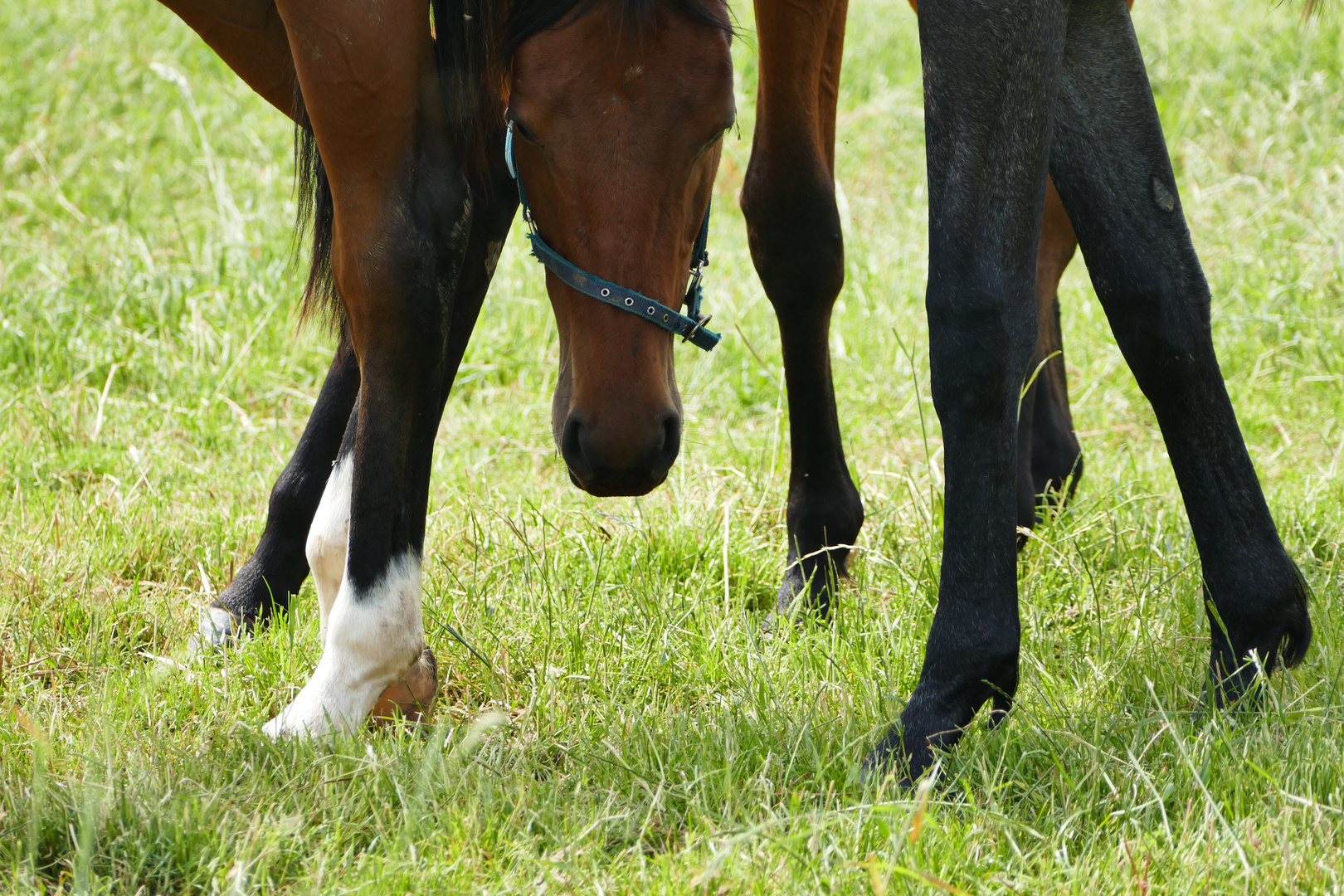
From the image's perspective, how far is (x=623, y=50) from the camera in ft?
6.48

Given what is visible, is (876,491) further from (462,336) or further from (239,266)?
(239,266)

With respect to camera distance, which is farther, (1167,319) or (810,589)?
(810,589)

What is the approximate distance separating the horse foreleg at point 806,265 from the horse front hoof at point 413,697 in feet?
2.84

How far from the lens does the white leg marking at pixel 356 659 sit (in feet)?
6.70

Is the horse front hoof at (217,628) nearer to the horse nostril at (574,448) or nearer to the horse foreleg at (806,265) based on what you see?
the horse nostril at (574,448)

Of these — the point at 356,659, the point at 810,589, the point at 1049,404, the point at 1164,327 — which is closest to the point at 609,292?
the point at 356,659

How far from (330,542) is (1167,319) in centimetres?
160

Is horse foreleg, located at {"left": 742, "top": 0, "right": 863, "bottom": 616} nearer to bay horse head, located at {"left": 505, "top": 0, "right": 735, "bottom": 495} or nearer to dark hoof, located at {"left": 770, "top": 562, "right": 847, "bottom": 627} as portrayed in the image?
dark hoof, located at {"left": 770, "top": 562, "right": 847, "bottom": 627}

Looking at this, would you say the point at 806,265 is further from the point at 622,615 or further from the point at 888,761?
the point at 888,761

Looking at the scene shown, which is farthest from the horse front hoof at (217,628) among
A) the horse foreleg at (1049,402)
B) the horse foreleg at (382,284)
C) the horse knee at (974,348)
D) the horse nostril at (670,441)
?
the horse foreleg at (1049,402)

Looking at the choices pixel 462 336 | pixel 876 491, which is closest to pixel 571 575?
pixel 462 336

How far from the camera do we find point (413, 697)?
2.15 m

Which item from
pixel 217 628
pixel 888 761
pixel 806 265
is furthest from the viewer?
pixel 806 265

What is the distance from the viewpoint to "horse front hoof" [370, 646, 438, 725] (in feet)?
6.96
